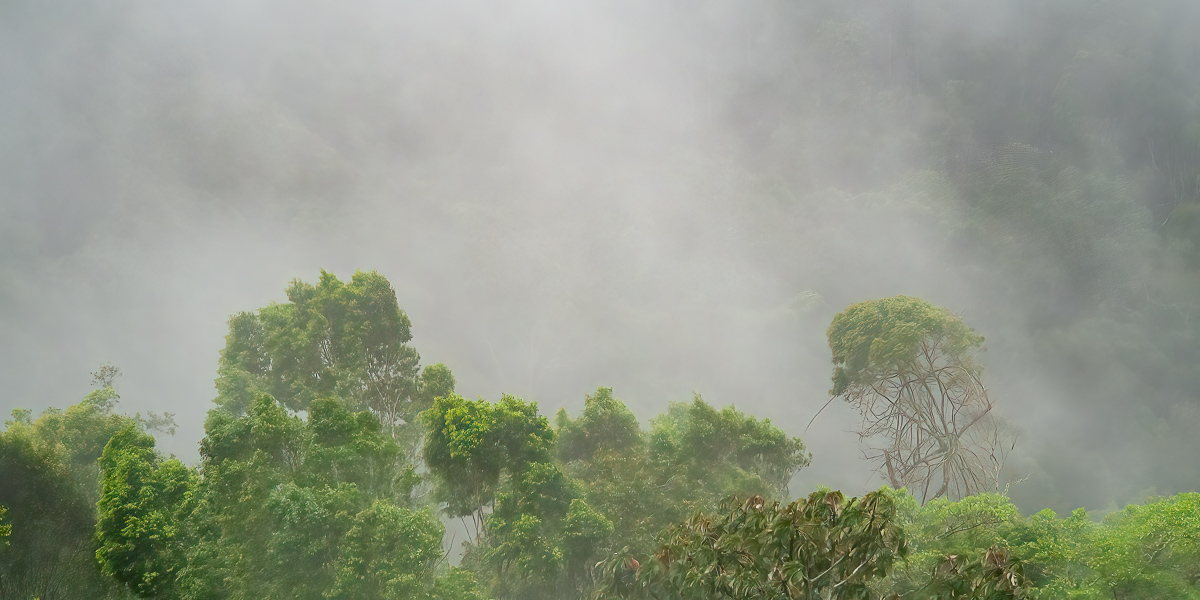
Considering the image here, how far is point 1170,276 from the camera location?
5534 cm

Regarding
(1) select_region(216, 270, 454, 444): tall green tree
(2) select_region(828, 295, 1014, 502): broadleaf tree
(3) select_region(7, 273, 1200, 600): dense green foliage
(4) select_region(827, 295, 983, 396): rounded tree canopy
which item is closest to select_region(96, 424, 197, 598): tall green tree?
(3) select_region(7, 273, 1200, 600): dense green foliage

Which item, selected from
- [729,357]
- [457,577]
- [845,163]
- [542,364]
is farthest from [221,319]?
[845,163]

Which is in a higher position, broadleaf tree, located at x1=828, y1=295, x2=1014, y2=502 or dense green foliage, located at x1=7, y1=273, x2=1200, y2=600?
broadleaf tree, located at x1=828, y1=295, x2=1014, y2=502

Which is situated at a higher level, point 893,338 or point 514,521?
point 893,338

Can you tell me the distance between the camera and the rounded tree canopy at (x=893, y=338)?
89.9 feet

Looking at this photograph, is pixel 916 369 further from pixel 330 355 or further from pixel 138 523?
pixel 138 523

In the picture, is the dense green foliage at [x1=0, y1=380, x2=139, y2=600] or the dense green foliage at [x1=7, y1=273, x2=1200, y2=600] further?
the dense green foliage at [x1=0, y1=380, x2=139, y2=600]

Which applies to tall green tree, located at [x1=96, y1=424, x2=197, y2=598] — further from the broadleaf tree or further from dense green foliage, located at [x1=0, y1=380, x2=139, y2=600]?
the broadleaf tree

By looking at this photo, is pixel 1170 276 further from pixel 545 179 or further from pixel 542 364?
pixel 545 179

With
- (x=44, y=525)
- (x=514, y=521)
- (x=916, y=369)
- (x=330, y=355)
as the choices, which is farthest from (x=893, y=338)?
(x=44, y=525)

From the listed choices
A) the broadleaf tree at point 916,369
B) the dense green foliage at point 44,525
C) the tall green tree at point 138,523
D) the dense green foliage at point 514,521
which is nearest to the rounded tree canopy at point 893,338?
the broadleaf tree at point 916,369

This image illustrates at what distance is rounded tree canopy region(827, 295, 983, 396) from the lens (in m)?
27.4

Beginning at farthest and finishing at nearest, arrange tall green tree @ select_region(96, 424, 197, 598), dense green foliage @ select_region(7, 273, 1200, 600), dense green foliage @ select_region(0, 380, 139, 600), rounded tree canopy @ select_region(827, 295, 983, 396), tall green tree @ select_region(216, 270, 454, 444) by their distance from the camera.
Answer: tall green tree @ select_region(216, 270, 454, 444) < rounded tree canopy @ select_region(827, 295, 983, 396) < dense green foliage @ select_region(0, 380, 139, 600) < tall green tree @ select_region(96, 424, 197, 598) < dense green foliage @ select_region(7, 273, 1200, 600)

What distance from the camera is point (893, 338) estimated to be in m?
27.5
